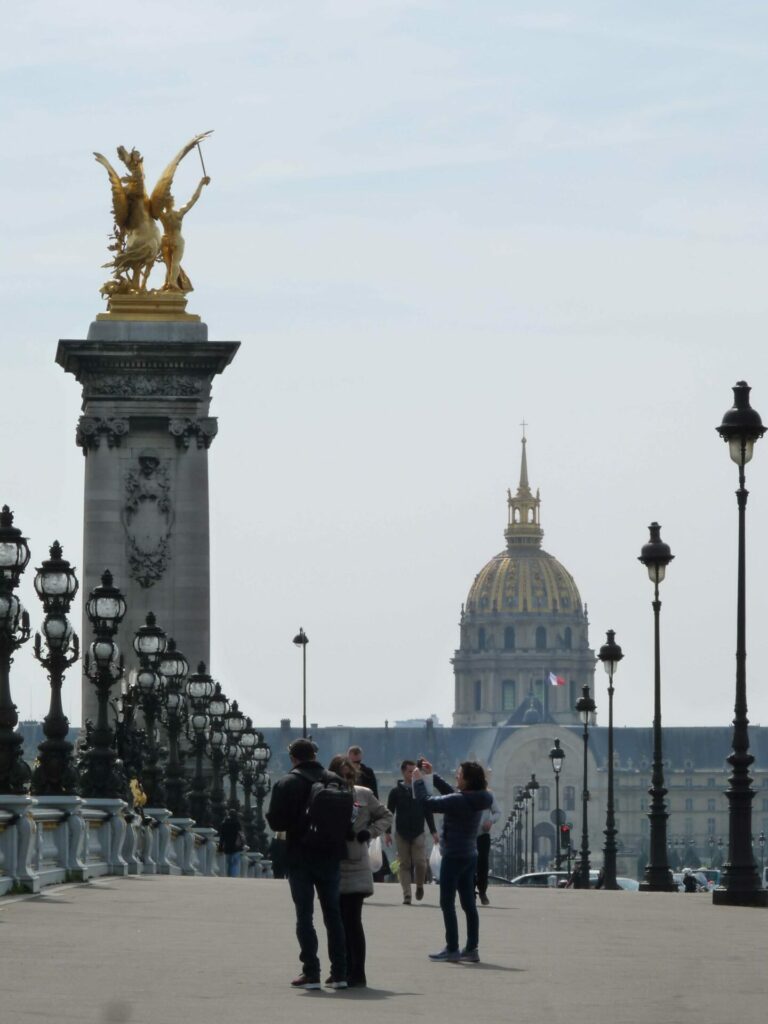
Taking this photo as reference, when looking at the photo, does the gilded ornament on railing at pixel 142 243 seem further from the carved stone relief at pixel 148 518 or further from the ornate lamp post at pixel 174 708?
the ornate lamp post at pixel 174 708

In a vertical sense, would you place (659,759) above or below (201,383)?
below

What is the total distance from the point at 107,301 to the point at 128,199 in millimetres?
3165

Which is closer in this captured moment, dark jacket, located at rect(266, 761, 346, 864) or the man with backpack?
the man with backpack

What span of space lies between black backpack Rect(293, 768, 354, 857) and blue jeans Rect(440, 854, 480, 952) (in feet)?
7.42

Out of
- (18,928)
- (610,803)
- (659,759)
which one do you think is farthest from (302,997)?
(610,803)

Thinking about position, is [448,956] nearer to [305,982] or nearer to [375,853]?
[305,982]

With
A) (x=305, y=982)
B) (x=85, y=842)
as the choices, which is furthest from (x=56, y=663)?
(x=305, y=982)

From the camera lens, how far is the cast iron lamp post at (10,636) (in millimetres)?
32375

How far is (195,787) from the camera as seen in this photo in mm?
61188

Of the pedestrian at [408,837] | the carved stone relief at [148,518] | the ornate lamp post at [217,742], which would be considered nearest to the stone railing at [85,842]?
the pedestrian at [408,837]

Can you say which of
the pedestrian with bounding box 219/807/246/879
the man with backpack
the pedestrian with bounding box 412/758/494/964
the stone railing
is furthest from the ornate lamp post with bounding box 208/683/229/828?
the man with backpack

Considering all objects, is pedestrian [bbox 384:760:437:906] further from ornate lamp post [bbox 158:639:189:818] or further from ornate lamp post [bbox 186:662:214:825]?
ornate lamp post [bbox 186:662:214:825]

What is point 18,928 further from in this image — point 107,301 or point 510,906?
point 107,301

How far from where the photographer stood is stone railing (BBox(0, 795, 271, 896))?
32.0 m
